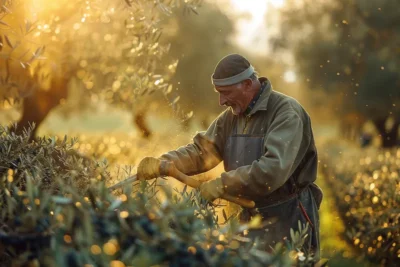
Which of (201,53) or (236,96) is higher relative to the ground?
(201,53)

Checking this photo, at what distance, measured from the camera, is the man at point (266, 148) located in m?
4.74

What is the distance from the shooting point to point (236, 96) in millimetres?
5012

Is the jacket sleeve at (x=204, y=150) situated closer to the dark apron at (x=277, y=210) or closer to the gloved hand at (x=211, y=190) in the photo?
the dark apron at (x=277, y=210)

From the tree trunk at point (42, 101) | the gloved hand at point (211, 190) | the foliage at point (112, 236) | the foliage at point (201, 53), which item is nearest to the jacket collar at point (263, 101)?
the gloved hand at point (211, 190)

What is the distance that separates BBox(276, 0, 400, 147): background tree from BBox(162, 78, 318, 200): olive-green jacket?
21.9 m

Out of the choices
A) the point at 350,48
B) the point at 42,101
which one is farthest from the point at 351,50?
the point at 42,101

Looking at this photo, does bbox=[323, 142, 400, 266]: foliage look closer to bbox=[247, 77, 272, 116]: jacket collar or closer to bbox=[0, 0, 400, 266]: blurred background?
bbox=[0, 0, 400, 266]: blurred background

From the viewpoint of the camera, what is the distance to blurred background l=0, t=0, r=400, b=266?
892cm

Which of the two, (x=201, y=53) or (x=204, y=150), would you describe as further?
(x=201, y=53)

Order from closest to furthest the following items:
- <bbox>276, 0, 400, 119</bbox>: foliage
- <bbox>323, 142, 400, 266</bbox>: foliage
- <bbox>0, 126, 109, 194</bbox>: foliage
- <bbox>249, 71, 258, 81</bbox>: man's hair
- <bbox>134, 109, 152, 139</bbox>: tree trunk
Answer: <bbox>0, 126, 109, 194</bbox>: foliage, <bbox>249, 71, 258, 81</bbox>: man's hair, <bbox>323, 142, 400, 266</bbox>: foliage, <bbox>134, 109, 152, 139</bbox>: tree trunk, <bbox>276, 0, 400, 119</bbox>: foliage

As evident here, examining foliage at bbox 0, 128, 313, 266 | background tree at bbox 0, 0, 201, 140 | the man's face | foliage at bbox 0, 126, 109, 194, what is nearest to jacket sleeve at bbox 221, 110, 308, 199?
the man's face

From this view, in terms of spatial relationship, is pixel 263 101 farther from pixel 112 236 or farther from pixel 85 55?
pixel 85 55

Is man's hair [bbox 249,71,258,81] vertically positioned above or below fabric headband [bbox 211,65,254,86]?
below

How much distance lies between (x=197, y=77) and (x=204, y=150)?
22832mm
